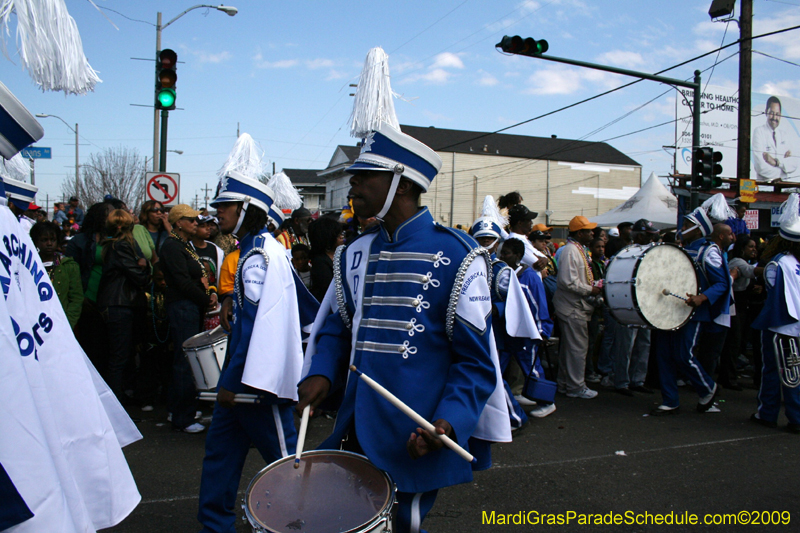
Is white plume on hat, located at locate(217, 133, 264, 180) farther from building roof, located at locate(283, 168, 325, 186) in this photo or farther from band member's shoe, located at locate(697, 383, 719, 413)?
building roof, located at locate(283, 168, 325, 186)

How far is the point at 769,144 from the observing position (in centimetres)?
2602

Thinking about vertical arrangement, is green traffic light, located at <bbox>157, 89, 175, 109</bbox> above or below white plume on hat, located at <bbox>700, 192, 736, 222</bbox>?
above

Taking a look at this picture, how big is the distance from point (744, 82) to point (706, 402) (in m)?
11.5

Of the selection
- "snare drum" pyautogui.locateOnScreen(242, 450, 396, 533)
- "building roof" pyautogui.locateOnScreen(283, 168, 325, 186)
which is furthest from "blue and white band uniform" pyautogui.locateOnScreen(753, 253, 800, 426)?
"building roof" pyautogui.locateOnScreen(283, 168, 325, 186)

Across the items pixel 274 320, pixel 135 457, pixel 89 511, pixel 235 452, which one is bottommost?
pixel 135 457

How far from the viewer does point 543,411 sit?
6.82 meters

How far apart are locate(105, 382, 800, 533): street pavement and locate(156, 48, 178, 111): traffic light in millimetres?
5582

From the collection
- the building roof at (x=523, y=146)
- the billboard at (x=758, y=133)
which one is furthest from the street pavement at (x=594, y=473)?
the building roof at (x=523, y=146)

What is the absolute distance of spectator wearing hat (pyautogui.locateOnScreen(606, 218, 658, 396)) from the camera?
316 inches

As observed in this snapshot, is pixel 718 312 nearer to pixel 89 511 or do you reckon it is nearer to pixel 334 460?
pixel 334 460

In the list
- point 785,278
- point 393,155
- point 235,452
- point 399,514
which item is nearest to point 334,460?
point 399,514

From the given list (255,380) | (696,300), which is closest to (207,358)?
(255,380)

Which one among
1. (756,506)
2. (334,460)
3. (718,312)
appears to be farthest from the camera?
(718,312)

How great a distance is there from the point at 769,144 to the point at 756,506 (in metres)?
26.5
